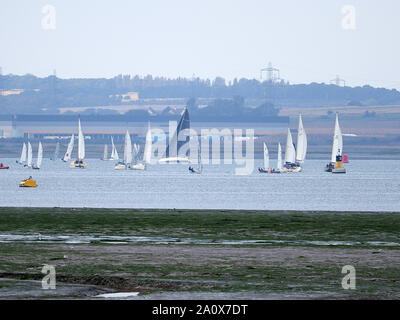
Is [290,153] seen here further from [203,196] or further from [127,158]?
[203,196]

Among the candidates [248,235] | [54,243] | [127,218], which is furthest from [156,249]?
[127,218]

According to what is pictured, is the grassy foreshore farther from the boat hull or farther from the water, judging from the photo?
the boat hull

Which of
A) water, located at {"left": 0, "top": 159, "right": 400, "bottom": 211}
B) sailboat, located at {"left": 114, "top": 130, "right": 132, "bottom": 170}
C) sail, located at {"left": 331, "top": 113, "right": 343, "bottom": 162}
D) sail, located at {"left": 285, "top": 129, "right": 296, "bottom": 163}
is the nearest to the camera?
water, located at {"left": 0, "top": 159, "right": 400, "bottom": 211}

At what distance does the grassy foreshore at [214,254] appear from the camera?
19.8 meters

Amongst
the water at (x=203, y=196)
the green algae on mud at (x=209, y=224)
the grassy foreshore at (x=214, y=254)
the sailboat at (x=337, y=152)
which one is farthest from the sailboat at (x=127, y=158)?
the grassy foreshore at (x=214, y=254)

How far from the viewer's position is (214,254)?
26.3 m

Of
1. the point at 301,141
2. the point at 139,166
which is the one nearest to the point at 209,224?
the point at 301,141

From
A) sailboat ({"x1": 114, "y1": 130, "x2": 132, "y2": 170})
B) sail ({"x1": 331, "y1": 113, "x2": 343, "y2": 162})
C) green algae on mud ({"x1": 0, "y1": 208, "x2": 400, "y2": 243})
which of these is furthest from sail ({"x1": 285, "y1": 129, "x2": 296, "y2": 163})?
green algae on mud ({"x1": 0, "y1": 208, "x2": 400, "y2": 243})

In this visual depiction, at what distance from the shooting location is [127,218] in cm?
4253

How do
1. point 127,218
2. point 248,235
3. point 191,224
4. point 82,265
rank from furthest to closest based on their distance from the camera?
point 127,218
point 191,224
point 248,235
point 82,265

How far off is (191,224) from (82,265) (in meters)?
16.8

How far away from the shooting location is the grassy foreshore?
19844 mm
